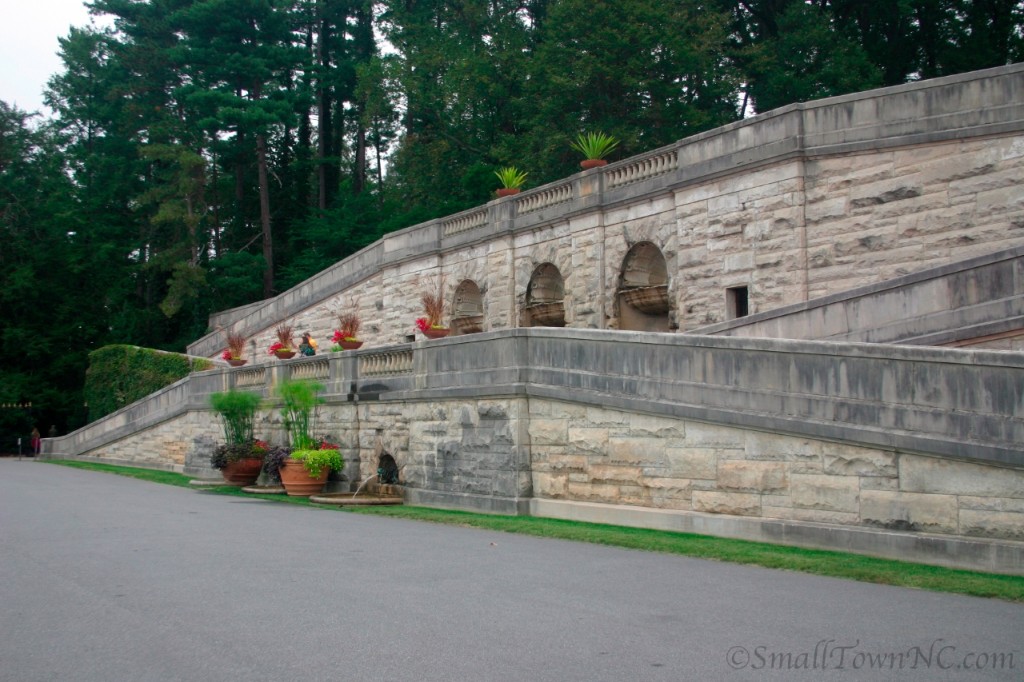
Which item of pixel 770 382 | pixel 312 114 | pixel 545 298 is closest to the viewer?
pixel 770 382

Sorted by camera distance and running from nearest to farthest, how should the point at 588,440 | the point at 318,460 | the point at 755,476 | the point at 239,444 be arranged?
the point at 755,476 < the point at 588,440 < the point at 318,460 < the point at 239,444

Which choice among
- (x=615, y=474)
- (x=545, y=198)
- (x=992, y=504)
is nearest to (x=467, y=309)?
(x=545, y=198)

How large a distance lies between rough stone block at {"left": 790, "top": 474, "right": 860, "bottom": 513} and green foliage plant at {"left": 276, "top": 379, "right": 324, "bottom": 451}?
38.0 ft

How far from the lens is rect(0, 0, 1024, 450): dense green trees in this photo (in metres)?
35.7

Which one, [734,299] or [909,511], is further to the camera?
[734,299]

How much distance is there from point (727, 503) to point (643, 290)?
38.5 feet

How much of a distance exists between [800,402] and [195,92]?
42528 millimetres

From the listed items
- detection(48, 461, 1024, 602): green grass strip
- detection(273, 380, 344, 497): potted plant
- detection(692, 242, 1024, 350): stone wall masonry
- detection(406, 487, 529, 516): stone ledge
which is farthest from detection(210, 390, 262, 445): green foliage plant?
detection(692, 242, 1024, 350): stone wall masonry

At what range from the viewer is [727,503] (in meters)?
12.0

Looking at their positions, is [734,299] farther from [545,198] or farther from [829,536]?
[829,536]

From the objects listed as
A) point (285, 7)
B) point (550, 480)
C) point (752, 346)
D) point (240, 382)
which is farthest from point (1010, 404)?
point (285, 7)

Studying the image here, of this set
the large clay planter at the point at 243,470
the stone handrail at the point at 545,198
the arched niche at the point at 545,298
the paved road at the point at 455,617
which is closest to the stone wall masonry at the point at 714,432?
the paved road at the point at 455,617

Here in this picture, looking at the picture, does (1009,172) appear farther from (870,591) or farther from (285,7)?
(285,7)

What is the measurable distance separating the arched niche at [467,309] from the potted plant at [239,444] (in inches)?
321
